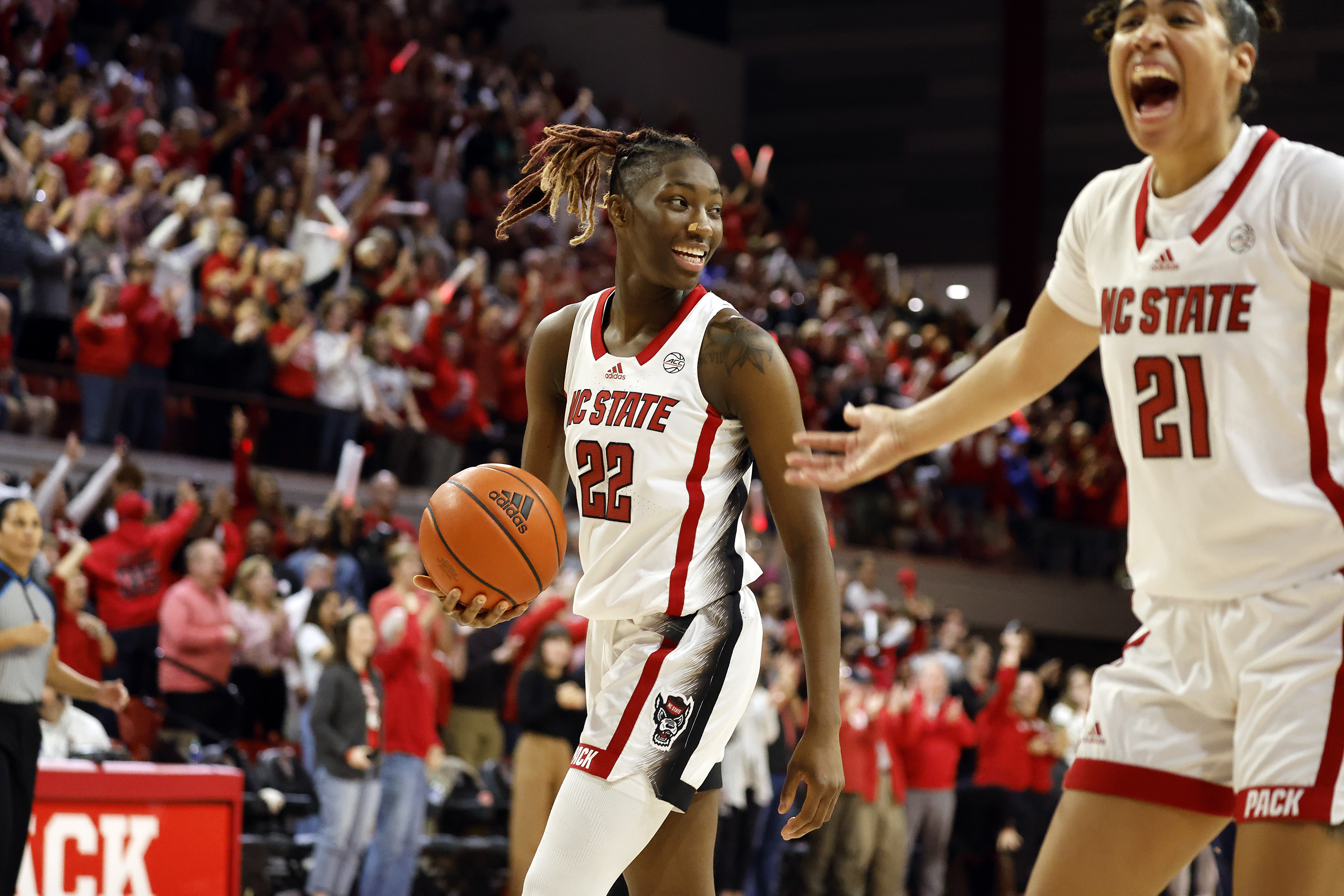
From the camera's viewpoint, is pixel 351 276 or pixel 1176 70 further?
pixel 351 276

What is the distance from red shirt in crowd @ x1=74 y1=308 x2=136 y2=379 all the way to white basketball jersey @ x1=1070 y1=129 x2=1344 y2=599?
8.55 m

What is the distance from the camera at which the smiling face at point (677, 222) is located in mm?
3707

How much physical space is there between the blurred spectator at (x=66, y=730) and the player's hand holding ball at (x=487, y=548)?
4.54 meters

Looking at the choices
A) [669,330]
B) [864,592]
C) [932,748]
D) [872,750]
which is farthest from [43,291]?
[669,330]

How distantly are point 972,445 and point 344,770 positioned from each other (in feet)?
33.6

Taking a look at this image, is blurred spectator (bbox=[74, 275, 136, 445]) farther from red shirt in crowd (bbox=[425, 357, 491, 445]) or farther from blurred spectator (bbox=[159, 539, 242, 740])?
red shirt in crowd (bbox=[425, 357, 491, 445])

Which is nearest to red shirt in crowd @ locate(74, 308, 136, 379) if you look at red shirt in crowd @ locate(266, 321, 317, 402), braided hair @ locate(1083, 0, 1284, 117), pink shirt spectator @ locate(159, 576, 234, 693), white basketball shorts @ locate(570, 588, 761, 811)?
red shirt in crowd @ locate(266, 321, 317, 402)

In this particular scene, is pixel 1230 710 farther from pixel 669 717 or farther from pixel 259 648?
pixel 259 648

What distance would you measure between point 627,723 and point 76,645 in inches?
222

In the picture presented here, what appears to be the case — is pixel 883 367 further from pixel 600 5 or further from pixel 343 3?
pixel 600 5

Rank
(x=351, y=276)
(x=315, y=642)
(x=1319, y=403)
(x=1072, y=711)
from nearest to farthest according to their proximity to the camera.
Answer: (x=1319, y=403) → (x=315, y=642) → (x=1072, y=711) → (x=351, y=276)

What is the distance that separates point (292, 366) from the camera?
11297 millimetres

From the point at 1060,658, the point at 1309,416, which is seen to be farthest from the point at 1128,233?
the point at 1060,658

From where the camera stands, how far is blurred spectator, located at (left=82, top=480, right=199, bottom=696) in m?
9.01
